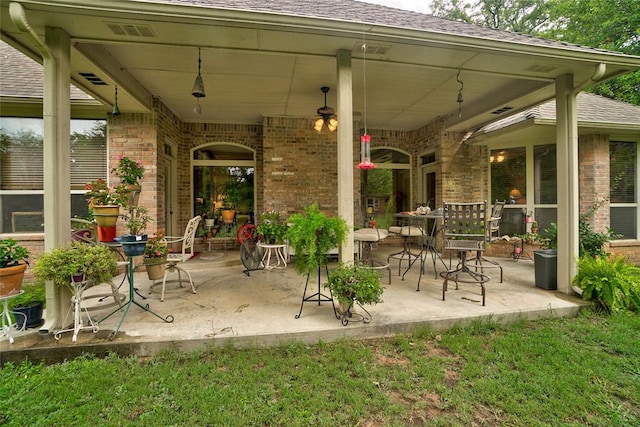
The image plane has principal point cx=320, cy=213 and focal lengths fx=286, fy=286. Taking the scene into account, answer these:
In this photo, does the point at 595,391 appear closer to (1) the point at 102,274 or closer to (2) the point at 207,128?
(1) the point at 102,274

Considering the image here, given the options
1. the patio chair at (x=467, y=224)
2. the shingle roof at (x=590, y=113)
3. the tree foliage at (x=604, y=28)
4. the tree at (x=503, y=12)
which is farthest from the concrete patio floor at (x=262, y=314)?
the tree at (x=503, y=12)

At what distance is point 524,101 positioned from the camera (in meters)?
4.64

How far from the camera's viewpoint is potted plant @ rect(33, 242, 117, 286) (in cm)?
241

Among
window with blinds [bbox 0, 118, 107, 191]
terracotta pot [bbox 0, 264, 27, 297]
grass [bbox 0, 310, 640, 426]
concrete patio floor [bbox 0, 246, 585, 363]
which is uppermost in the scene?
window with blinds [bbox 0, 118, 107, 191]

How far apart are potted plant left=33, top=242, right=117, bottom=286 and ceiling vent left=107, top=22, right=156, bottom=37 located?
6.66 ft

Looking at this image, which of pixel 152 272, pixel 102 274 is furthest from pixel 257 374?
pixel 152 272

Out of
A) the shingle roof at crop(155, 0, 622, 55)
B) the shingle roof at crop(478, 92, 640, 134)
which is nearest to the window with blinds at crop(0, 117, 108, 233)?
the shingle roof at crop(155, 0, 622, 55)

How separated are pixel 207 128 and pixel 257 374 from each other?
592 centimetres

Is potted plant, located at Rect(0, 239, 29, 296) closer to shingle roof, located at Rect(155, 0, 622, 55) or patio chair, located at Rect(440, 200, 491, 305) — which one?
shingle roof, located at Rect(155, 0, 622, 55)

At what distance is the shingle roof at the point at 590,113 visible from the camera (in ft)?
17.5

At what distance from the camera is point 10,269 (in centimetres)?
250

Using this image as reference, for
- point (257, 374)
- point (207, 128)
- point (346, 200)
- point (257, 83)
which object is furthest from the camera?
point (207, 128)

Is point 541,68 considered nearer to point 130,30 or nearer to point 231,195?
point 130,30

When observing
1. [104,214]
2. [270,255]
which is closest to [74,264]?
[104,214]
